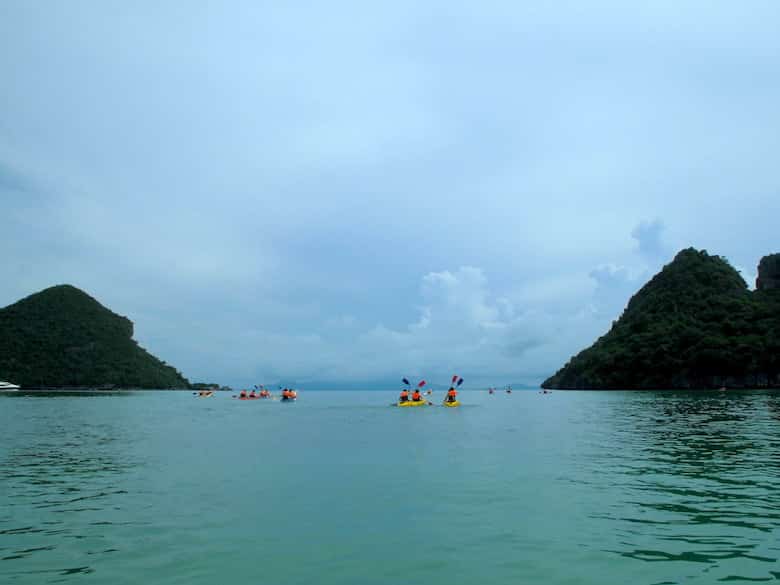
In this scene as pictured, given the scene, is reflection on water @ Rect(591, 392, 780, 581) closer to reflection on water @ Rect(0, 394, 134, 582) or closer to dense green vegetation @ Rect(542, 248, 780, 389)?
reflection on water @ Rect(0, 394, 134, 582)

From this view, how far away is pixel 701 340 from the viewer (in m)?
155

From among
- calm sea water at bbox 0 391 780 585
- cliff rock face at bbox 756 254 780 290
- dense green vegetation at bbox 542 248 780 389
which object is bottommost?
calm sea water at bbox 0 391 780 585

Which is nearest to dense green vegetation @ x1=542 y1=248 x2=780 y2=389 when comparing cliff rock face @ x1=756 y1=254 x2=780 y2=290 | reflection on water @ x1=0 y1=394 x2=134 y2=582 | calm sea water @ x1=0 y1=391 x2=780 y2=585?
cliff rock face @ x1=756 y1=254 x2=780 y2=290

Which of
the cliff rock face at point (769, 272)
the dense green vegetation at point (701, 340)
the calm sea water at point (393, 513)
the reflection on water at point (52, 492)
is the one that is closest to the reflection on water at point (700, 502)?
the calm sea water at point (393, 513)

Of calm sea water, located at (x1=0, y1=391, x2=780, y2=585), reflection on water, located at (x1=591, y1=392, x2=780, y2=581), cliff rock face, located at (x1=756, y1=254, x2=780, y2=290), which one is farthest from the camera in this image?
cliff rock face, located at (x1=756, y1=254, x2=780, y2=290)

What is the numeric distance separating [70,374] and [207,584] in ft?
711

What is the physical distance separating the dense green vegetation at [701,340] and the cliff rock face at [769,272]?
33.2 inches

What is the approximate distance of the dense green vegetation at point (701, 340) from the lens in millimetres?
144500

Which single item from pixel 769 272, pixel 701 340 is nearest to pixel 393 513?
pixel 701 340

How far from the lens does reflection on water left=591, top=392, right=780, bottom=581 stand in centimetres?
1167

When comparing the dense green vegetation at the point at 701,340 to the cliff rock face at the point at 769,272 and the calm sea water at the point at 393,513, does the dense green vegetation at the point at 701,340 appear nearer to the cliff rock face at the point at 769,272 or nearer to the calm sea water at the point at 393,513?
the cliff rock face at the point at 769,272

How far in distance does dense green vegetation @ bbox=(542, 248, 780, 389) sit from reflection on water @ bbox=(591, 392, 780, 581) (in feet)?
430

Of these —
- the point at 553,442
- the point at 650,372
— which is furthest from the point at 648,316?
the point at 553,442

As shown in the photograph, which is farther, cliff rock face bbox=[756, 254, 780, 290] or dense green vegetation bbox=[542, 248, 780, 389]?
cliff rock face bbox=[756, 254, 780, 290]
